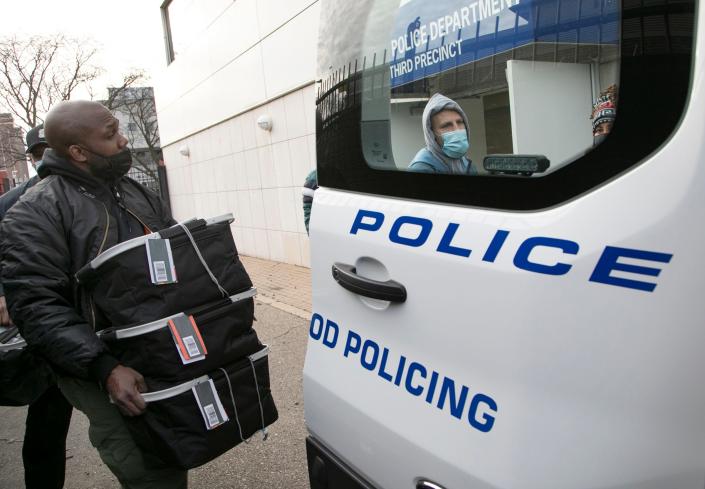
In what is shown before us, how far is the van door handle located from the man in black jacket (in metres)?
0.81

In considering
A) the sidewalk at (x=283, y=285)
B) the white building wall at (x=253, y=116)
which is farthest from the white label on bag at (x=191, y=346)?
the white building wall at (x=253, y=116)

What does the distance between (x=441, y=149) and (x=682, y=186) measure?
0.55 meters

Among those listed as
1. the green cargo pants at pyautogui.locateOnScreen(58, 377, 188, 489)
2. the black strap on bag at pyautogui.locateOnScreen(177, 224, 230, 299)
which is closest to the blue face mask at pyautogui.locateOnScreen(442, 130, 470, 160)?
the black strap on bag at pyautogui.locateOnScreen(177, 224, 230, 299)

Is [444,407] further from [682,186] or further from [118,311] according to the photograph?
[118,311]

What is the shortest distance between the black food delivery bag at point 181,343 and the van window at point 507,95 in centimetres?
69

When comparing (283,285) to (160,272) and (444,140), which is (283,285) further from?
(444,140)

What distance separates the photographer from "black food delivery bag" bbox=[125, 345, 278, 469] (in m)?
1.68

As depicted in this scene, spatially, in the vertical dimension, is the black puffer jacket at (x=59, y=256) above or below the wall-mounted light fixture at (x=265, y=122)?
below

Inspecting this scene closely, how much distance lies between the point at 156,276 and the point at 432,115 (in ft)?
3.31

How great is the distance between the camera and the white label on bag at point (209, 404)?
1699mm

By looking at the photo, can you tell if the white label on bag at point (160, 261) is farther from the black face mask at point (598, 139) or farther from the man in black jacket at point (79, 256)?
the black face mask at point (598, 139)

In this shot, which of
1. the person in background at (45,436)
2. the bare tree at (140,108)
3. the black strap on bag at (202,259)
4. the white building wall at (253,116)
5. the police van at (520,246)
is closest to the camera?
the police van at (520,246)

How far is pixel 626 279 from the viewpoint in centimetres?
84

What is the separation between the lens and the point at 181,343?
1.65 m
